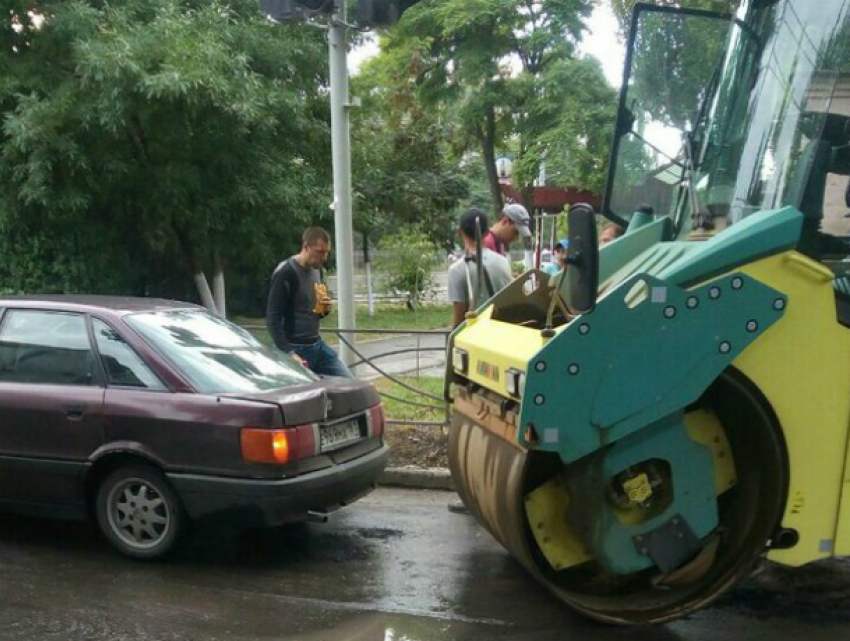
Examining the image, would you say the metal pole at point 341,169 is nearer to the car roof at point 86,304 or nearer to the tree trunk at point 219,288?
the car roof at point 86,304

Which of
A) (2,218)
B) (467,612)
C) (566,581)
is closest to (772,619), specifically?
(566,581)

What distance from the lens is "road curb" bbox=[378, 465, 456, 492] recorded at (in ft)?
25.2

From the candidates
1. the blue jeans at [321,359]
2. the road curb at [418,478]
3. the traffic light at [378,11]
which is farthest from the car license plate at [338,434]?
the traffic light at [378,11]

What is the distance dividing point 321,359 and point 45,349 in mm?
2602

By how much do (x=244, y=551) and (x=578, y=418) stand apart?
278cm

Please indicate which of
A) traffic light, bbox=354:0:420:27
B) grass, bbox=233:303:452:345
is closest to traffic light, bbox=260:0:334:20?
traffic light, bbox=354:0:420:27

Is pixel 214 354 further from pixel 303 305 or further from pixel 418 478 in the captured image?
pixel 418 478

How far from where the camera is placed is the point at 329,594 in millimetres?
5266

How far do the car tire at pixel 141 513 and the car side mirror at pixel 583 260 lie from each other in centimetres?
278

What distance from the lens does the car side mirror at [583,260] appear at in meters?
4.12

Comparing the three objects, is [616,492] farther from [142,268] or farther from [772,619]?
[142,268]

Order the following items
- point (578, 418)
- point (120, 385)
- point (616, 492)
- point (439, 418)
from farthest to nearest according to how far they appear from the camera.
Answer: point (439, 418) < point (120, 385) < point (616, 492) < point (578, 418)

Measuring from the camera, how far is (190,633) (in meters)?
4.69

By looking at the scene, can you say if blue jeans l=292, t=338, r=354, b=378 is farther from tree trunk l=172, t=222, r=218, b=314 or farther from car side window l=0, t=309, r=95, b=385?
tree trunk l=172, t=222, r=218, b=314
